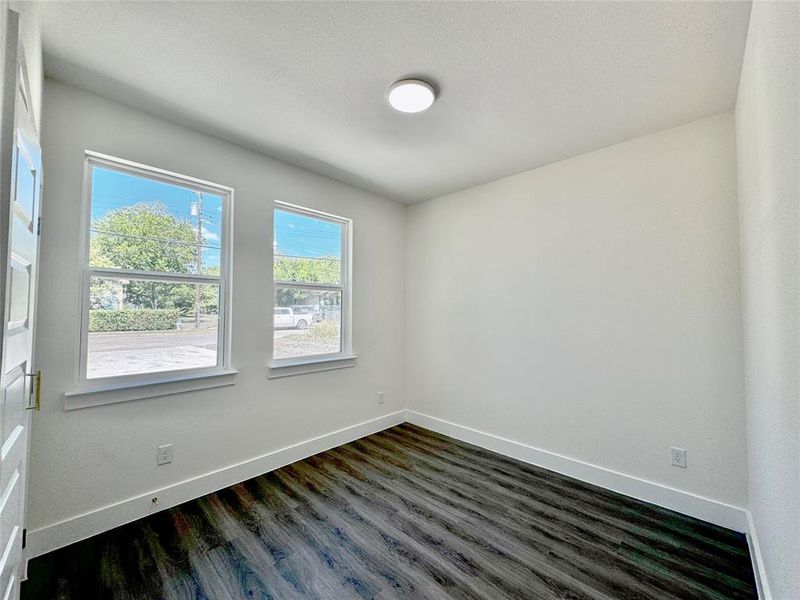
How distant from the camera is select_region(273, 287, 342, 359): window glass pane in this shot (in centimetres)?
301

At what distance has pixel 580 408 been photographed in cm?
269

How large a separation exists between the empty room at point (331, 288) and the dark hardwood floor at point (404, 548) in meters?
0.02

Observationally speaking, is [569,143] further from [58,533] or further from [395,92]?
[58,533]

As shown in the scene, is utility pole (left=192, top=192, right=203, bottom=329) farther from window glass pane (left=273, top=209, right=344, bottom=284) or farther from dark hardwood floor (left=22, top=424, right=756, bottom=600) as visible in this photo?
dark hardwood floor (left=22, top=424, right=756, bottom=600)

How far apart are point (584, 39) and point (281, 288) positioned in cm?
264

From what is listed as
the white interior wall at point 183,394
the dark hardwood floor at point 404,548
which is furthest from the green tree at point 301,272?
the dark hardwood floor at point 404,548

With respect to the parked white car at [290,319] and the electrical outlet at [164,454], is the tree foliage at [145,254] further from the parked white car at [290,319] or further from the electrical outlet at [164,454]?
the electrical outlet at [164,454]

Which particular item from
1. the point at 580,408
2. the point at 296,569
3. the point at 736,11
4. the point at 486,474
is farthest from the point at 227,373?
the point at 736,11

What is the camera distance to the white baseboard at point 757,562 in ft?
4.97

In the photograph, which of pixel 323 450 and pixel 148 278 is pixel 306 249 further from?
pixel 323 450

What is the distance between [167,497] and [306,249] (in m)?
2.14

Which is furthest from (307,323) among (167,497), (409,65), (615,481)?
(615,481)

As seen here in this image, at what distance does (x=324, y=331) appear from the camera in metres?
3.40

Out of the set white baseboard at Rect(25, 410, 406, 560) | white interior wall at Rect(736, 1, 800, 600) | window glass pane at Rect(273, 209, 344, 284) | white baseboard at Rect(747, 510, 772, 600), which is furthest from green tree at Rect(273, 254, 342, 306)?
white baseboard at Rect(747, 510, 772, 600)
